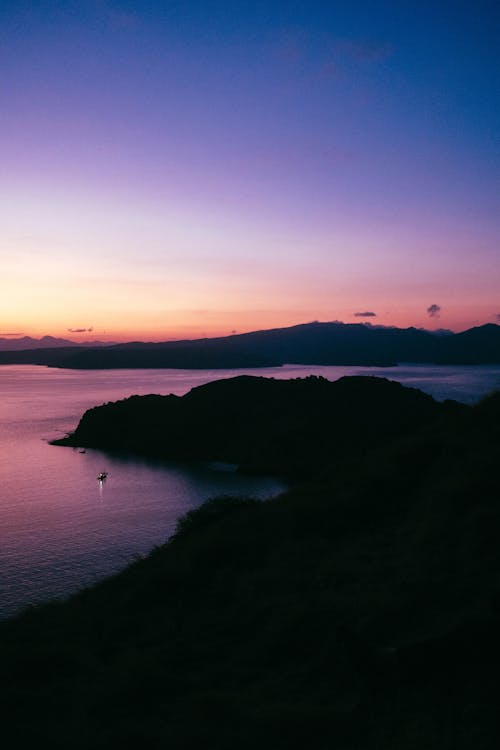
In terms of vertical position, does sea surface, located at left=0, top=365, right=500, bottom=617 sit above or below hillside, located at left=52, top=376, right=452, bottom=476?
below

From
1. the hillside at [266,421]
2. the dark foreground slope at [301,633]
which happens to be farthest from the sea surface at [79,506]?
the dark foreground slope at [301,633]

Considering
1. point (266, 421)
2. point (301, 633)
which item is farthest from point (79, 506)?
point (301, 633)

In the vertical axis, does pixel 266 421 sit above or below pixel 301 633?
below

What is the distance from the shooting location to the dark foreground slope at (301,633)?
7578mm

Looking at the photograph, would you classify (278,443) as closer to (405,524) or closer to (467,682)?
(405,524)

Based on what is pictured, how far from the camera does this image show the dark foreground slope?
7578 mm

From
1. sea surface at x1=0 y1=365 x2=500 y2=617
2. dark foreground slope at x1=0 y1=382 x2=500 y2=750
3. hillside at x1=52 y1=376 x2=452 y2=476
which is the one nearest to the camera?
dark foreground slope at x1=0 y1=382 x2=500 y2=750

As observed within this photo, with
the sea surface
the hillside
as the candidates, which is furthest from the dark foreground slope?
the hillside

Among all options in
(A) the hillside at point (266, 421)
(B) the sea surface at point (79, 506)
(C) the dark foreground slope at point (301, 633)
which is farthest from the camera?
(A) the hillside at point (266, 421)

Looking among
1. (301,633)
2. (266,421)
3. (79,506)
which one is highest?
(301,633)

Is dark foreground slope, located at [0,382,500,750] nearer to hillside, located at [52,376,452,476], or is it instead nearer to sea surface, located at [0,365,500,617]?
sea surface, located at [0,365,500,617]

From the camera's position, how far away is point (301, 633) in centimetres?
1070

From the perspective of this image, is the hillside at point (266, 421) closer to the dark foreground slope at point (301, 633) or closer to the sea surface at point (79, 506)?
the sea surface at point (79, 506)

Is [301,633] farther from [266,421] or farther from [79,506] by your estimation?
[266,421]
